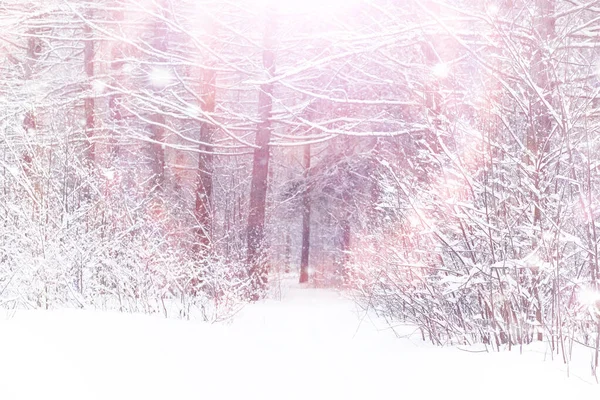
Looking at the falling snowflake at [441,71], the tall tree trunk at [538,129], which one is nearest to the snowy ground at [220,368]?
the tall tree trunk at [538,129]

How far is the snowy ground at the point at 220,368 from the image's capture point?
7.31ft

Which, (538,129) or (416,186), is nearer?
(538,129)

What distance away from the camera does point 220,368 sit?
3023 millimetres

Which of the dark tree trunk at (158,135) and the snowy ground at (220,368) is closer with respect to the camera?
the snowy ground at (220,368)

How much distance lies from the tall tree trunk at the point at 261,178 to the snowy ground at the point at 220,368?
4.48 metres

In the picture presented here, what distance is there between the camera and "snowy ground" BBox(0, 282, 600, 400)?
2229 millimetres

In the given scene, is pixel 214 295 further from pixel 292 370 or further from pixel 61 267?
pixel 292 370

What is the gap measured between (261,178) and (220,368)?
6610mm

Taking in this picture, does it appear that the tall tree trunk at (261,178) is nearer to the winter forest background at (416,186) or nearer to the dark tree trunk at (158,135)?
the winter forest background at (416,186)

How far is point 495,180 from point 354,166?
9.13m

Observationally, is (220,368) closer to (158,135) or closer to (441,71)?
(441,71)

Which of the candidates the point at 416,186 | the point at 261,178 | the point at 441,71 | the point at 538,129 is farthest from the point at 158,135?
the point at 538,129

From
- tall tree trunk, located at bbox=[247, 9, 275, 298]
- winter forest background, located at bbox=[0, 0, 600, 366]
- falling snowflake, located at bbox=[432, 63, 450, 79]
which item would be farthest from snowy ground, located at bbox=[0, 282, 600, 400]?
tall tree trunk, located at bbox=[247, 9, 275, 298]

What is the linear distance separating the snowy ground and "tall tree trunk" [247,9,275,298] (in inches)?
176
